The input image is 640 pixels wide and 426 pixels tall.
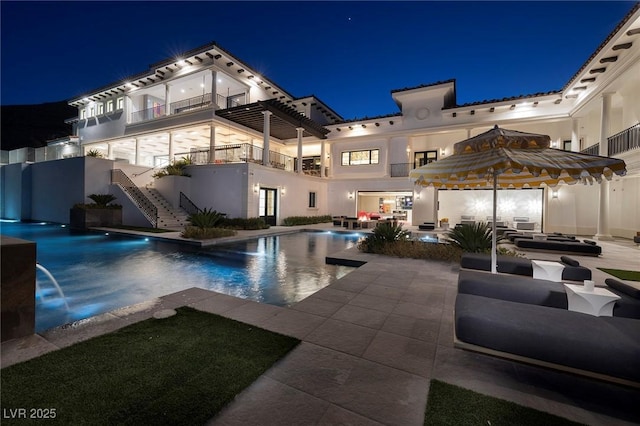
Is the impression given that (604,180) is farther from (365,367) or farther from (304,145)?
(304,145)

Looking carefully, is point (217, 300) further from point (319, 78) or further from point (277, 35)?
point (319, 78)

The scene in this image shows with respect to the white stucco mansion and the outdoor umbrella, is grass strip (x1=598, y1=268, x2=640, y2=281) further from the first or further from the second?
the white stucco mansion

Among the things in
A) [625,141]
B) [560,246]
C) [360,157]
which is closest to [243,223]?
[360,157]

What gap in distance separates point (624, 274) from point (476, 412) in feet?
26.4

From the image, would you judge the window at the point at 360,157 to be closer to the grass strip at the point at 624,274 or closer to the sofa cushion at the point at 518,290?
the grass strip at the point at 624,274

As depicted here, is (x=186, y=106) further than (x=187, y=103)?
No

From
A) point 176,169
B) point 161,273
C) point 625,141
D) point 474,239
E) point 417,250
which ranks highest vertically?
point 625,141

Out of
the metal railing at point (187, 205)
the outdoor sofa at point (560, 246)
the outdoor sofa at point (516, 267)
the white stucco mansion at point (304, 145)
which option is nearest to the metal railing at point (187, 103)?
the white stucco mansion at point (304, 145)

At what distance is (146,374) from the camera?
8.06ft

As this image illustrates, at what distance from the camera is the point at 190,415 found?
1969 millimetres

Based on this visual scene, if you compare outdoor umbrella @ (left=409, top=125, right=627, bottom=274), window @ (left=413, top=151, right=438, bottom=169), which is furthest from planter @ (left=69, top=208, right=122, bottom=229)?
window @ (left=413, top=151, right=438, bottom=169)

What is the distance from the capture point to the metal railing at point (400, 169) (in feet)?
66.2

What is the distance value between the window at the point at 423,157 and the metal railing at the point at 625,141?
9.50 meters

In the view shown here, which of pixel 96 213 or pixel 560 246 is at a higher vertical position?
pixel 96 213
